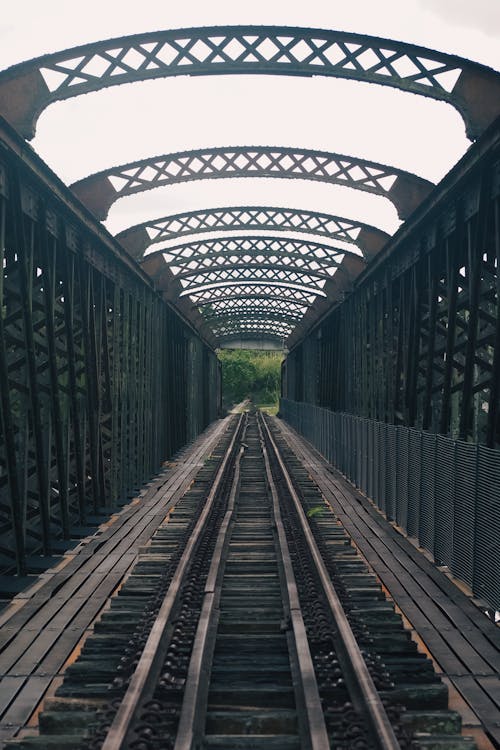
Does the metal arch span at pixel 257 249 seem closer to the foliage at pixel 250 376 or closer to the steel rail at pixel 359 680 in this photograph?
the steel rail at pixel 359 680

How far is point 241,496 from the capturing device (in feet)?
44.4

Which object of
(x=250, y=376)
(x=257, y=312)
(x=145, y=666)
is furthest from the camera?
(x=250, y=376)

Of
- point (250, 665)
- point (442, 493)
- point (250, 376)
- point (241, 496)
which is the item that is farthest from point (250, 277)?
point (250, 376)

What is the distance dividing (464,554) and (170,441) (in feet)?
51.4

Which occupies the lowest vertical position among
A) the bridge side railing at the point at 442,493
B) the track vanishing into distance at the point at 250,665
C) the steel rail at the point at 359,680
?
the track vanishing into distance at the point at 250,665

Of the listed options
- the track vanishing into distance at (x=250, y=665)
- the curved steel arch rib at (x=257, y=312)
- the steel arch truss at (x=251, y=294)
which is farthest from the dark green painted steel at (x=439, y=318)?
the curved steel arch rib at (x=257, y=312)

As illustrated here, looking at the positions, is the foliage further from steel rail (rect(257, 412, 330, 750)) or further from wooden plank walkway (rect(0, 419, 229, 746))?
steel rail (rect(257, 412, 330, 750))

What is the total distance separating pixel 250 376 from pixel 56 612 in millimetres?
83770

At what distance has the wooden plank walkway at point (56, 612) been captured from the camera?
461 cm

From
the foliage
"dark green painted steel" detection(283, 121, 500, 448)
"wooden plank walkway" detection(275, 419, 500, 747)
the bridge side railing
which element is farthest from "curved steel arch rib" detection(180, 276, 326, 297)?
the foliage

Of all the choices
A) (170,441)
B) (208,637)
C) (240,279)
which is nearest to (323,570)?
(208,637)

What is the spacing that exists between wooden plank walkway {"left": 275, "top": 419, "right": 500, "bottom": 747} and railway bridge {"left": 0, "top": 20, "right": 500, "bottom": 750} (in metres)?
0.03

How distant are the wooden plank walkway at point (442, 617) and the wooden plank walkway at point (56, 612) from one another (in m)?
3.12

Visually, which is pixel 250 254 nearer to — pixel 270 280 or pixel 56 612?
pixel 270 280
